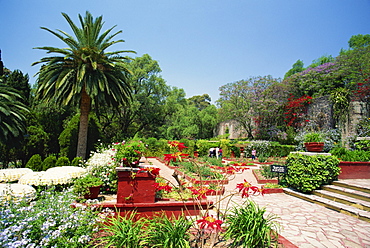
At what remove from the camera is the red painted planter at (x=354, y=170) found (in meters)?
7.14

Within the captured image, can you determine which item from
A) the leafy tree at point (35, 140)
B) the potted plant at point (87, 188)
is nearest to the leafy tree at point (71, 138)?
the leafy tree at point (35, 140)

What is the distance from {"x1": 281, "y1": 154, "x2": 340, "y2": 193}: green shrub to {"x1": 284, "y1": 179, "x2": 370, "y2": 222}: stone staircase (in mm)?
212

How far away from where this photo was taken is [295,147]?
17.6 meters

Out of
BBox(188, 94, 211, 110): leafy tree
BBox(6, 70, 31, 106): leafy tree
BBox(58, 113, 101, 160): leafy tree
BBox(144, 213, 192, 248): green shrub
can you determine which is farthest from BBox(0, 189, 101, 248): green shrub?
BBox(188, 94, 211, 110): leafy tree

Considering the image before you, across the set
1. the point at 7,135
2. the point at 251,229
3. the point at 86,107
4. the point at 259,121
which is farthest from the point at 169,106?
the point at 251,229

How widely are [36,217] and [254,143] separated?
17898 millimetres

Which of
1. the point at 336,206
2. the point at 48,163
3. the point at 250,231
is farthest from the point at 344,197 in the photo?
the point at 48,163

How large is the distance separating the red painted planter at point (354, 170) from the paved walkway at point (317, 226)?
8.25ft

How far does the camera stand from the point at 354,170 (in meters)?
7.23

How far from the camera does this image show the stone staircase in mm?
4898

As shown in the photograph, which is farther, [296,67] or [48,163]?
[296,67]

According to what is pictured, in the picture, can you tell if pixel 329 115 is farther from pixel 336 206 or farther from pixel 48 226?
pixel 48 226

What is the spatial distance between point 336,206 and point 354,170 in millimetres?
3022

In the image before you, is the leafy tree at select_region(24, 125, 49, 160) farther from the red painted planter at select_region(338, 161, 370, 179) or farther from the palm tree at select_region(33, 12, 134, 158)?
the red painted planter at select_region(338, 161, 370, 179)
